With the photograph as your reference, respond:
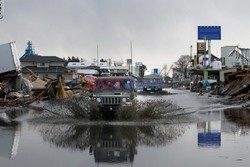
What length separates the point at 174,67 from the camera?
18212 centimetres

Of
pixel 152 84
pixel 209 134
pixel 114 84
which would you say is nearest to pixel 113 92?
pixel 114 84

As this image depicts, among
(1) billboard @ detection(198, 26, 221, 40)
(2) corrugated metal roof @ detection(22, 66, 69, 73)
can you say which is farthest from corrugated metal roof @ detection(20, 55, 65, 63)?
(1) billboard @ detection(198, 26, 221, 40)

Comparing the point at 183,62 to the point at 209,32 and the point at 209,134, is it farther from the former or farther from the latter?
the point at 209,134

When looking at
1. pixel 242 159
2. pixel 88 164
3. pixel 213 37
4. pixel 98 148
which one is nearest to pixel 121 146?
pixel 98 148

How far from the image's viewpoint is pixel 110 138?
14516 millimetres

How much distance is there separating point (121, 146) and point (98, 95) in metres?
8.25

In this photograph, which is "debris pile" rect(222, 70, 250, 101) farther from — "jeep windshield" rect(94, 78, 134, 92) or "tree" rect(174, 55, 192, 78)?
"tree" rect(174, 55, 192, 78)

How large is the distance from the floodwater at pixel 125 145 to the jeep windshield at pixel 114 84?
139 inches

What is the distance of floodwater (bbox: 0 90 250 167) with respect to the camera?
10445 millimetres

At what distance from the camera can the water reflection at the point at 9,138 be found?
1195 cm

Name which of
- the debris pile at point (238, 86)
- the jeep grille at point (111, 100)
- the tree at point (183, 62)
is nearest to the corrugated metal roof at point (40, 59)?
the debris pile at point (238, 86)

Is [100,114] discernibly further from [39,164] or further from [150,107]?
[39,164]

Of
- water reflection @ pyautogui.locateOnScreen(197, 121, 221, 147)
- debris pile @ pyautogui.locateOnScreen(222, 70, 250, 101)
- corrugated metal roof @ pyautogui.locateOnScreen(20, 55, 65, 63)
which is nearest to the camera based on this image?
water reflection @ pyautogui.locateOnScreen(197, 121, 221, 147)

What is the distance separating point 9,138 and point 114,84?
26.7 ft
